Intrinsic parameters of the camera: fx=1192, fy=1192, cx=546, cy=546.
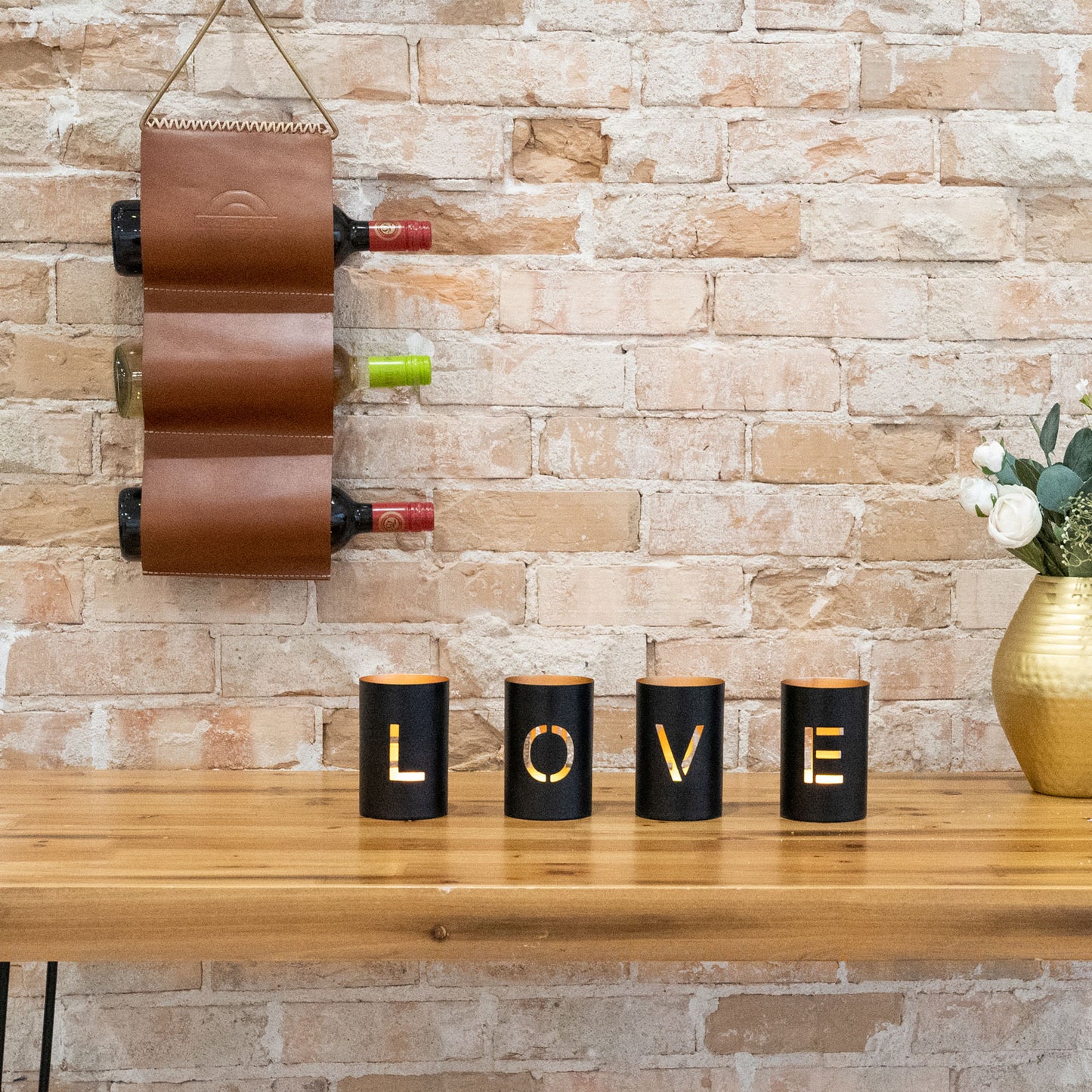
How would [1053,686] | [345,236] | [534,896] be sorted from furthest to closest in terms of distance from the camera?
[345,236] < [1053,686] < [534,896]

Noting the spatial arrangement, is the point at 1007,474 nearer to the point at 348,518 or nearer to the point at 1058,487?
the point at 1058,487

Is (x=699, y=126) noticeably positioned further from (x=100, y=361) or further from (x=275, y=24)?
(x=100, y=361)

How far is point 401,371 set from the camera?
1.29 meters

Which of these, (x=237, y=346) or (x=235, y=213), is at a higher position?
(x=235, y=213)

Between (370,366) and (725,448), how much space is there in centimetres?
43

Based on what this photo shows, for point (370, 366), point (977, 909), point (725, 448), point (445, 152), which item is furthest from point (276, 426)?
point (977, 909)

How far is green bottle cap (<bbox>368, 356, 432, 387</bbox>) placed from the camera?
4.23 ft

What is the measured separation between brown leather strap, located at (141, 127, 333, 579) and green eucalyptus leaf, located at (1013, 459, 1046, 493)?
2.42 feet

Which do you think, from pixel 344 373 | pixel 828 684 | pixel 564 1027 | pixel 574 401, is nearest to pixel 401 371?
pixel 344 373

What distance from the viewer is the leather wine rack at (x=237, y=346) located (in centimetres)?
127

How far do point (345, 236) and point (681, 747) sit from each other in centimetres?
66

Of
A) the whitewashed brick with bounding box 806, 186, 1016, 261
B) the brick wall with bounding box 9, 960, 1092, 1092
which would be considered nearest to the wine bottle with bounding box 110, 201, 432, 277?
the whitewashed brick with bounding box 806, 186, 1016, 261

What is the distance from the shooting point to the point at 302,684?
141 cm

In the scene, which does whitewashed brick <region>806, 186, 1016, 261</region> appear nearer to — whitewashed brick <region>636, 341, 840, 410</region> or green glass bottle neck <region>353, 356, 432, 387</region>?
whitewashed brick <region>636, 341, 840, 410</region>
